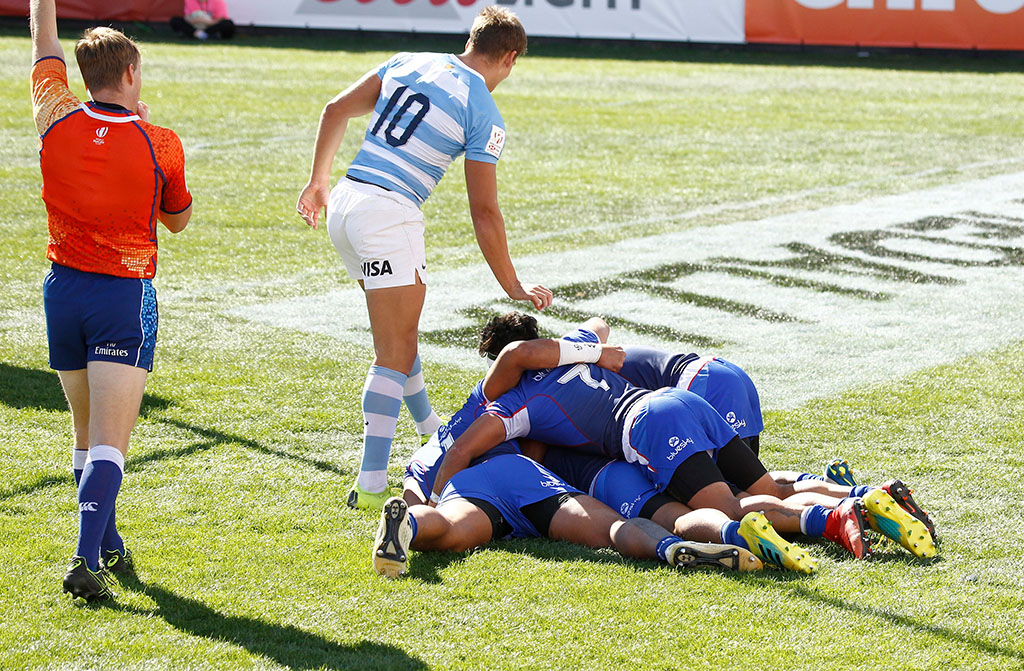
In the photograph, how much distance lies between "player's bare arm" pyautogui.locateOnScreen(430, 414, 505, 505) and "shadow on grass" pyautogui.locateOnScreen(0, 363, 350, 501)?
2.27 ft

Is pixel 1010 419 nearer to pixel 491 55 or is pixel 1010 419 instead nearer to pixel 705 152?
pixel 491 55

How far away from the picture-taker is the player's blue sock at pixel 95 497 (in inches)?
145

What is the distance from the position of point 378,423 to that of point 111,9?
2473cm

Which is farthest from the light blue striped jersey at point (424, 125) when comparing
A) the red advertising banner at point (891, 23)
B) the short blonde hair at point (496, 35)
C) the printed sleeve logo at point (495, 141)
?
the red advertising banner at point (891, 23)

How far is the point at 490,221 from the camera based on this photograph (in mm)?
4672

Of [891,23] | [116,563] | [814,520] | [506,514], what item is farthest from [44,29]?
[891,23]

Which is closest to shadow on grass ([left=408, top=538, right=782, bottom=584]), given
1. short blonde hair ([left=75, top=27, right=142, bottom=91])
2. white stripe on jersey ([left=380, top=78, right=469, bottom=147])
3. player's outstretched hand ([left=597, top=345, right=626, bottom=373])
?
player's outstretched hand ([left=597, top=345, right=626, bottom=373])

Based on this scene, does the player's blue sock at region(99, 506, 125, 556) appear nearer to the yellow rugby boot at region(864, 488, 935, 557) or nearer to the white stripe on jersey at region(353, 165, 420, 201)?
the white stripe on jersey at region(353, 165, 420, 201)

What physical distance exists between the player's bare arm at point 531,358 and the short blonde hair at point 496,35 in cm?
116

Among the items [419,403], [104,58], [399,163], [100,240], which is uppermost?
[104,58]

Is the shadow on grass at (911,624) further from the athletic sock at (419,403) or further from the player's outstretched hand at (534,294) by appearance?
the athletic sock at (419,403)

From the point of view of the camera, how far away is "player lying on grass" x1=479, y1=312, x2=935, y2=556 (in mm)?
4137

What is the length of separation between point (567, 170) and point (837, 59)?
1294 centimetres

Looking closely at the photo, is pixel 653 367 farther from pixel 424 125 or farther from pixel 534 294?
pixel 424 125
